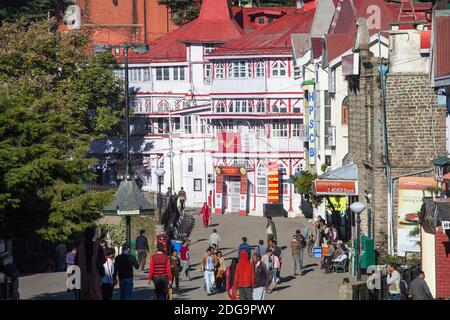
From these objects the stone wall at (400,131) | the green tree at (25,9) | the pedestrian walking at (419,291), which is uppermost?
the green tree at (25,9)

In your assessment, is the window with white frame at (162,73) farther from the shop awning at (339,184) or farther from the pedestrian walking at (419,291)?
the pedestrian walking at (419,291)

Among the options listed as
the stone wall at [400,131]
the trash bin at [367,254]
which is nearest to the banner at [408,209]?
the stone wall at [400,131]

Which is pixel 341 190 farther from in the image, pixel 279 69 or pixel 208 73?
pixel 208 73

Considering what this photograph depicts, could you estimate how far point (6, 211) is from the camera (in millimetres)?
39656

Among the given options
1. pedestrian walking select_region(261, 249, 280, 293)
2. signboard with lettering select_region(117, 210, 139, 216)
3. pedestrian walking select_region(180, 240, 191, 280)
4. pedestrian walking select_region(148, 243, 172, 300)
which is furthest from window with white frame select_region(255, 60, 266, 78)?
pedestrian walking select_region(148, 243, 172, 300)

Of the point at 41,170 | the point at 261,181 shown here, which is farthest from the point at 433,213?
the point at 261,181

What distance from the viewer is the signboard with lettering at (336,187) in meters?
54.9

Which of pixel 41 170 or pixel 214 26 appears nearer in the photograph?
pixel 41 170

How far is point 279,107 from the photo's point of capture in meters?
88.6

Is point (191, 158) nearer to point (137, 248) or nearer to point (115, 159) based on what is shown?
point (115, 159)

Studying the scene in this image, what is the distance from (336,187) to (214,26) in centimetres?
4993

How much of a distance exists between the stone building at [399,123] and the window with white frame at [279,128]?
34348 millimetres
